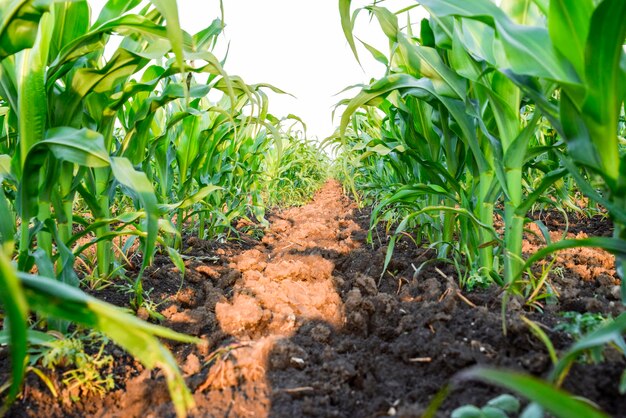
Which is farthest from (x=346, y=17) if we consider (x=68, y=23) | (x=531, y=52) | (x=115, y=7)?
(x=68, y=23)

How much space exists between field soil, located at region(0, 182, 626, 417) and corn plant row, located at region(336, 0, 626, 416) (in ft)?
0.44

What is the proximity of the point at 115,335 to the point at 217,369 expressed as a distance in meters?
0.55

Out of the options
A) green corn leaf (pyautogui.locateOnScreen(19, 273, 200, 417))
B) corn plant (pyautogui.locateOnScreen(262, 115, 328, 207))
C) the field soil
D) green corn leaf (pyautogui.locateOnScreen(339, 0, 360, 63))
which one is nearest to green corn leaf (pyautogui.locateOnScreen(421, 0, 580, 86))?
green corn leaf (pyautogui.locateOnScreen(339, 0, 360, 63))

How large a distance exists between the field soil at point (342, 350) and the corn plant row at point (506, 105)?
0.13 meters

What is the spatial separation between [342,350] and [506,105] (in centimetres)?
86

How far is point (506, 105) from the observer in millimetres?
1352

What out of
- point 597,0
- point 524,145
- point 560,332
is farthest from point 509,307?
point 597,0

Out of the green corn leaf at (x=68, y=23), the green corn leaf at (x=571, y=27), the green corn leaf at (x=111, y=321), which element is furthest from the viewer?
the green corn leaf at (x=68, y=23)

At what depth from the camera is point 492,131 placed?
1.61 meters

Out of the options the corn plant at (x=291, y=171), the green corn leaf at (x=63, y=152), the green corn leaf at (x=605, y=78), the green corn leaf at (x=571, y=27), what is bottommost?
the corn plant at (x=291, y=171)

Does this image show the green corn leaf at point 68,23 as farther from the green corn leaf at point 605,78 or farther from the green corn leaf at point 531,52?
the green corn leaf at point 605,78

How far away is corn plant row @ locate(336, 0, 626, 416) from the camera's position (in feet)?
2.75

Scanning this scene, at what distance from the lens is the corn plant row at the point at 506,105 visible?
839mm

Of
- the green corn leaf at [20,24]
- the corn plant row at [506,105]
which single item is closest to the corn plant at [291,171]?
the corn plant row at [506,105]
